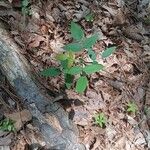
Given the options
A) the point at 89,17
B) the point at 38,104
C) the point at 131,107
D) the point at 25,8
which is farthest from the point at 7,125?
the point at 89,17

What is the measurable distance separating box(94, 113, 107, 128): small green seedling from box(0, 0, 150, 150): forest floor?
0.03 meters

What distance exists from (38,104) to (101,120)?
2.03 ft

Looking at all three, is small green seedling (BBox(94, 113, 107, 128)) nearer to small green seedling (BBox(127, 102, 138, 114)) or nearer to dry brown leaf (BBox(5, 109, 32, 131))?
small green seedling (BBox(127, 102, 138, 114))

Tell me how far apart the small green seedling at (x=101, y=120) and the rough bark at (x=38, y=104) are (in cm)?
24

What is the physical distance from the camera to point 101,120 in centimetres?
310

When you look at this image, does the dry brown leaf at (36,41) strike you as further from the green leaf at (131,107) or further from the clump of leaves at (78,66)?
the green leaf at (131,107)

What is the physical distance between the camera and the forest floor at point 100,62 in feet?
10.0

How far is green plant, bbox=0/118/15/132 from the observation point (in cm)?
280

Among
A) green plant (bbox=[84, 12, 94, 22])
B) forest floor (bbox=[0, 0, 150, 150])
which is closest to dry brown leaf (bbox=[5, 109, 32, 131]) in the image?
forest floor (bbox=[0, 0, 150, 150])

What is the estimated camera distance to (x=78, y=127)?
9.92 ft

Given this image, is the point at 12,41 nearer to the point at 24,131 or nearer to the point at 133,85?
the point at 24,131

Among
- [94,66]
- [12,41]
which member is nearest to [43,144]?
[94,66]

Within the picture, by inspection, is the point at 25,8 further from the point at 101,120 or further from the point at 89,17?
the point at 101,120

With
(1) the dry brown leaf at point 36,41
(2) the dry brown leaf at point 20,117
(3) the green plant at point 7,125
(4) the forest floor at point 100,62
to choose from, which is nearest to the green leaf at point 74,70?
(4) the forest floor at point 100,62
